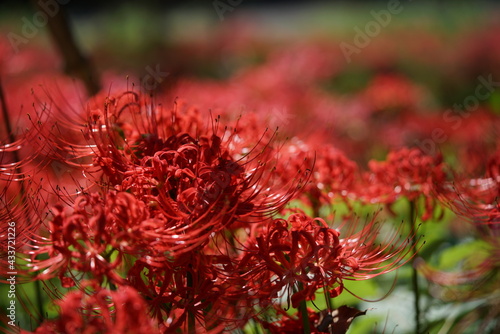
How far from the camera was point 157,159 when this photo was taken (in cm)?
108

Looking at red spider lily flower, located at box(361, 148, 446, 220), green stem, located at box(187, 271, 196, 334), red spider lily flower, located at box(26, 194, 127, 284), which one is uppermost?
red spider lily flower, located at box(26, 194, 127, 284)

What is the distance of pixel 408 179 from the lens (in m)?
1.57

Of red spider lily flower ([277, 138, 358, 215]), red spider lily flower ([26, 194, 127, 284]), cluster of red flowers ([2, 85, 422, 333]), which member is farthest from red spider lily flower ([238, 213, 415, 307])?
red spider lily flower ([277, 138, 358, 215])

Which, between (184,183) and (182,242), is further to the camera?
(184,183)

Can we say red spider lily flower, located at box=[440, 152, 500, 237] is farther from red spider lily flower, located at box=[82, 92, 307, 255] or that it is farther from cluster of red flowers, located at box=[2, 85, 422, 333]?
red spider lily flower, located at box=[82, 92, 307, 255]

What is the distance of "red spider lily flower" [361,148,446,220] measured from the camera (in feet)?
5.07

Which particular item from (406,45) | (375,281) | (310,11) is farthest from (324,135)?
(310,11)

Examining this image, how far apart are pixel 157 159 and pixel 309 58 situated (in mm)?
3606

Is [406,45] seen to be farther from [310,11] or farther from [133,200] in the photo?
[133,200]

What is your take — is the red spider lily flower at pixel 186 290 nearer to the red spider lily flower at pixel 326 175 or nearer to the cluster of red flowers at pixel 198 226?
the cluster of red flowers at pixel 198 226

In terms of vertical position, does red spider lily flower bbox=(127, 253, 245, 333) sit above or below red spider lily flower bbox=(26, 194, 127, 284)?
below

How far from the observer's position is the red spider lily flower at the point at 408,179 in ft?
5.07

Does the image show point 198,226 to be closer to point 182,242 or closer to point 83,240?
point 182,242

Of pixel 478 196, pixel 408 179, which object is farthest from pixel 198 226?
pixel 478 196
